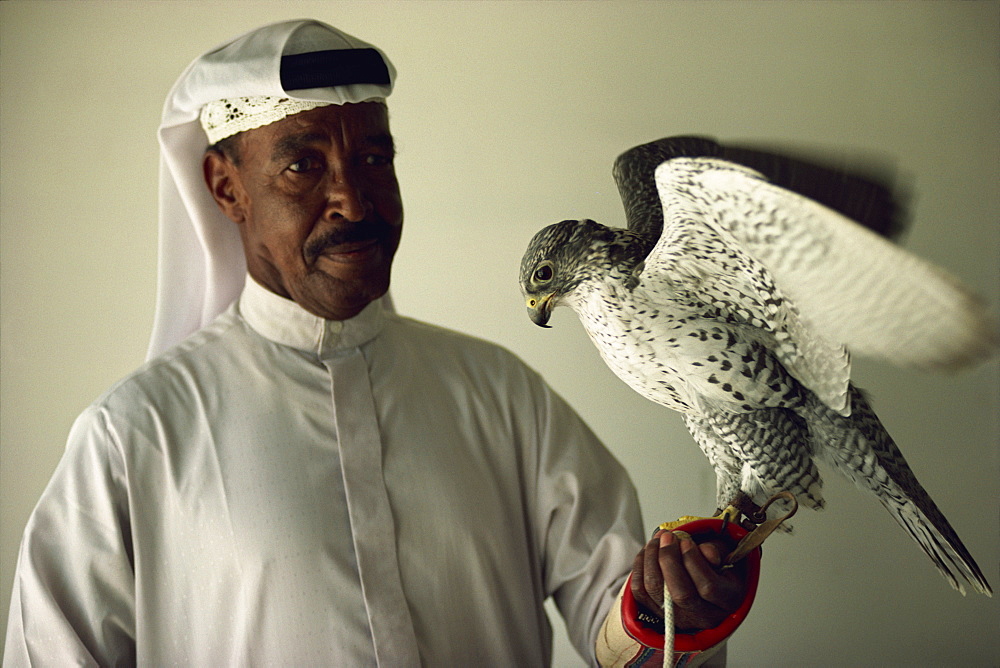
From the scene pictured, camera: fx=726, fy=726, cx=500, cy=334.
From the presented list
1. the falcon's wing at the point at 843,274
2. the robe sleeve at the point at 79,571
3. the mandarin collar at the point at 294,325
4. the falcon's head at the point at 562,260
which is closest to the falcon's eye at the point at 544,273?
the falcon's head at the point at 562,260

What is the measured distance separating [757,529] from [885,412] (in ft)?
2.39

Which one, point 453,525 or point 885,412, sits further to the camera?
point 885,412

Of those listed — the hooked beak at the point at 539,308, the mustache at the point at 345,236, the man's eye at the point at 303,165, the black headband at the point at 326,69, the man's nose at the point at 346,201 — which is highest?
the black headband at the point at 326,69

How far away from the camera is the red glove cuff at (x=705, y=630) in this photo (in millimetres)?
565

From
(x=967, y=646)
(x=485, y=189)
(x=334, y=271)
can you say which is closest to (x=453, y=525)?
(x=334, y=271)

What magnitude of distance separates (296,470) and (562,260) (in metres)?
0.46

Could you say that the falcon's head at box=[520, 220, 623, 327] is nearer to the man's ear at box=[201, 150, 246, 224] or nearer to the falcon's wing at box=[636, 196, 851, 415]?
the falcon's wing at box=[636, 196, 851, 415]

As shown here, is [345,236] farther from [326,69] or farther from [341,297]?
[326,69]

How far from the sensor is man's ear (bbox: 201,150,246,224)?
2.88ft

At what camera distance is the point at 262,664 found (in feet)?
2.58

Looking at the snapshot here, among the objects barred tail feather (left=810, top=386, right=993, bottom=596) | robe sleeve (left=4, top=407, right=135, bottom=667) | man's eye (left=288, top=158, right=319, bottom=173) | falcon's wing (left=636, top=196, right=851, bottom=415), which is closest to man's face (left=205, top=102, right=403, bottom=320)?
man's eye (left=288, top=158, right=319, bottom=173)

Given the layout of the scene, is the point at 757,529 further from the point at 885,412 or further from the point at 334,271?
the point at 885,412

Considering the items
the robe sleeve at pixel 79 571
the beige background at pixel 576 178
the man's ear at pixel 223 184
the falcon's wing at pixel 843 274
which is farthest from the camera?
the beige background at pixel 576 178

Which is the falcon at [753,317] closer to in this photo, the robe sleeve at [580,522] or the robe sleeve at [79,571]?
the robe sleeve at [580,522]
